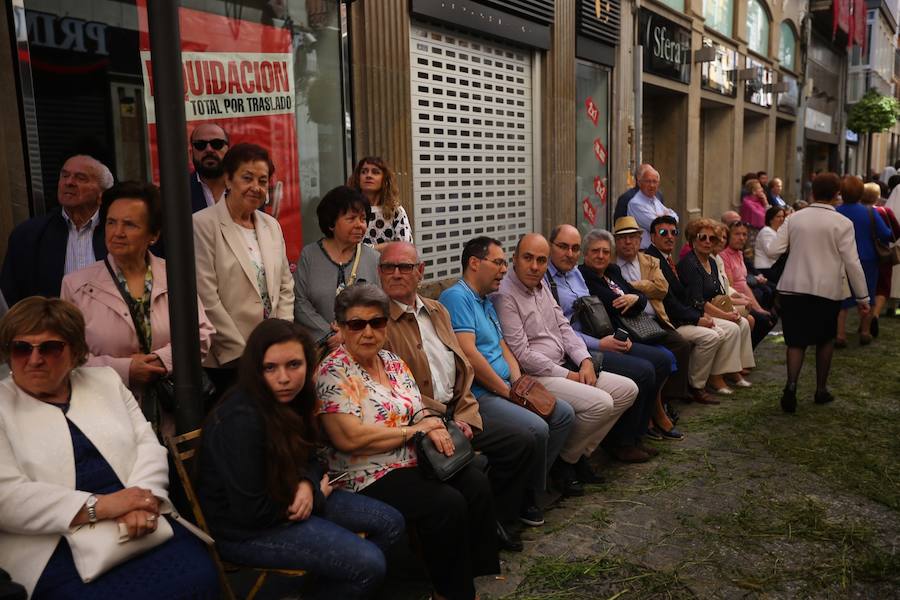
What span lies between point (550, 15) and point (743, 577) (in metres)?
7.98

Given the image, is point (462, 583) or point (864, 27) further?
point (864, 27)

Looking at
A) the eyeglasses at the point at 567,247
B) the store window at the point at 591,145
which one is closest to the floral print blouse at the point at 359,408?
the eyeglasses at the point at 567,247

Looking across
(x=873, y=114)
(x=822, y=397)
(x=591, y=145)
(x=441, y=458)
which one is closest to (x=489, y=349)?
(x=441, y=458)

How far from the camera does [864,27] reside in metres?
29.8

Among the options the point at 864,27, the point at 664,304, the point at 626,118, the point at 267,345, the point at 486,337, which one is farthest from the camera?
the point at 864,27

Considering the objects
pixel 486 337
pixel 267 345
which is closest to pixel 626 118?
pixel 486 337

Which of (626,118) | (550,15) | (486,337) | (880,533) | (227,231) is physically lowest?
(880,533)

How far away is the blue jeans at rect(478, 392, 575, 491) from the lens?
4246 mm

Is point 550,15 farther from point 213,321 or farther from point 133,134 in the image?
point 213,321

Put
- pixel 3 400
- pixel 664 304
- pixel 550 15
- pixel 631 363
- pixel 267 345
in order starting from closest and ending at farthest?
pixel 3 400 < pixel 267 345 < pixel 631 363 < pixel 664 304 < pixel 550 15

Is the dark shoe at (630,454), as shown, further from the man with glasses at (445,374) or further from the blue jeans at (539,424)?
the man with glasses at (445,374)

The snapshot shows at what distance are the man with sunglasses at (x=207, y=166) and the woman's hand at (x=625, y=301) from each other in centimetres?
302

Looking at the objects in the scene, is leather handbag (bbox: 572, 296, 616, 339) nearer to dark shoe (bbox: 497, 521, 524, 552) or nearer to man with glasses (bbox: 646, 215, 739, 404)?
man with glasses (bbox: 646, 215, 739, 404)

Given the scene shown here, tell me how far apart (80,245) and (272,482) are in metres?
1.79
